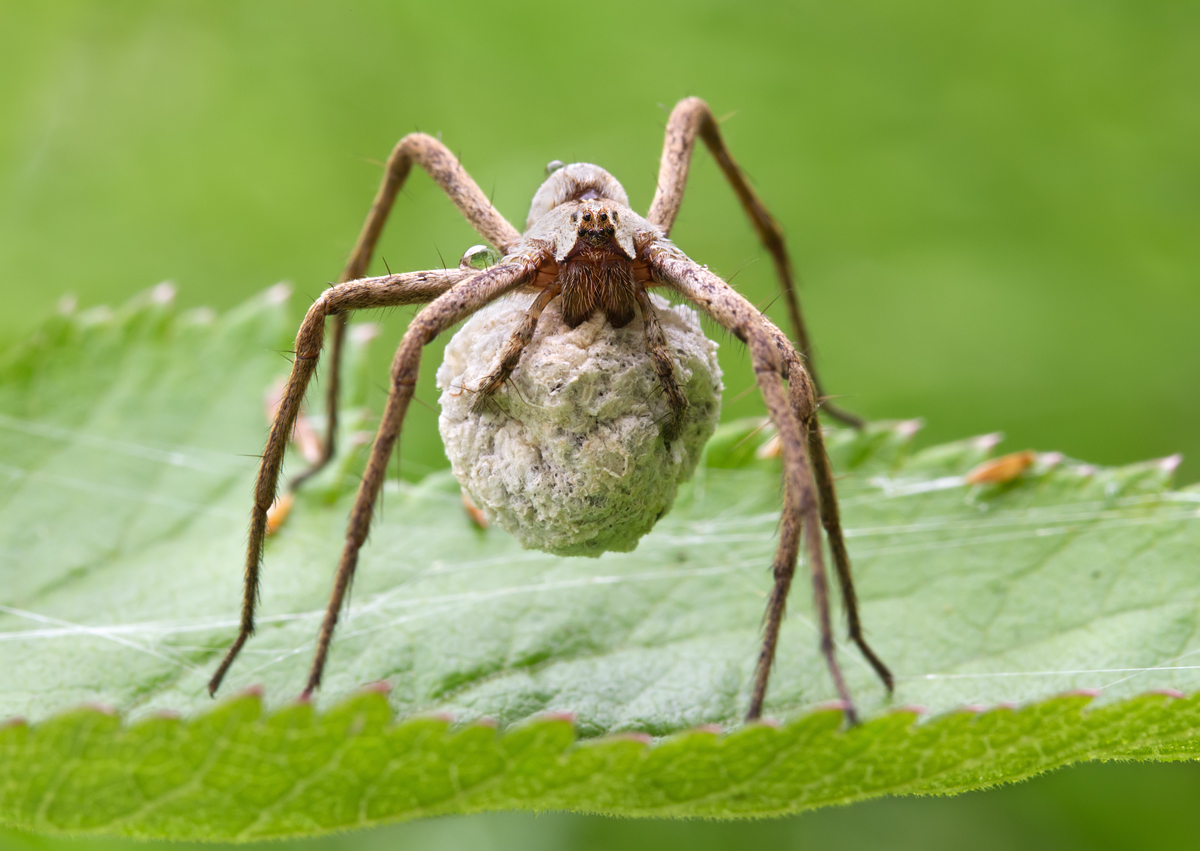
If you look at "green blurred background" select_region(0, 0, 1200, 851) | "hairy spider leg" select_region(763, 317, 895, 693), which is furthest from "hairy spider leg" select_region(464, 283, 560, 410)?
"green blurred background" select_region(0, 0, 1200, 851)

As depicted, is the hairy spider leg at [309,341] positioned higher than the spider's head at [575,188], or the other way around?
the spider's head at [575,188]

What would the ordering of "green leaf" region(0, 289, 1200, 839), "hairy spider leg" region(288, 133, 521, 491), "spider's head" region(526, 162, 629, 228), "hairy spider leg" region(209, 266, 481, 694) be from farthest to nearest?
"hairy spider leg" region(288, 133, 521, 491) < "spider's head" region(526, 162, 629, 228) < "hairy spider leg" region(209, 266, 481, 694) < "green leaf" region(0, 289, 1200, 839)

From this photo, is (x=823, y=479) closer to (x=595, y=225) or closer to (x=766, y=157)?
(x=595, y=225)

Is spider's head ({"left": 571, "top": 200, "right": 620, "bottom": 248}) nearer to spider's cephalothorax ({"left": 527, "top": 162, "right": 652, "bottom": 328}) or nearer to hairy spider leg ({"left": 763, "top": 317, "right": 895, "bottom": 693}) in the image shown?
spider's cephalothorax ({"left": 527, "top": 162, "right": 652, "bottom": 328})

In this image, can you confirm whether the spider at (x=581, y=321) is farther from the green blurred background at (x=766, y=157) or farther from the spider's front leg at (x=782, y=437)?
the green blurred background at (x=766, y=157)

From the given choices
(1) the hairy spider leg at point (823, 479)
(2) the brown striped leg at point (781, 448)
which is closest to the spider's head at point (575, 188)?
(2) the brown striped leg at point (781, 448)

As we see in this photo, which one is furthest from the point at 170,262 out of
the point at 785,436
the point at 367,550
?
the point at 785,436
